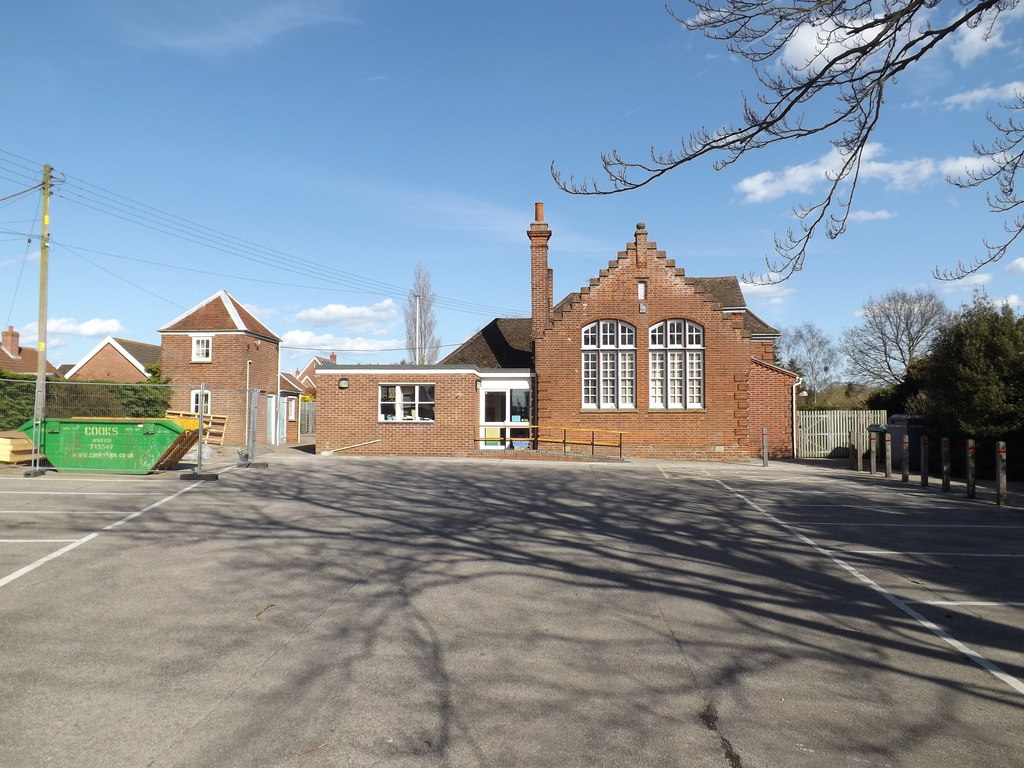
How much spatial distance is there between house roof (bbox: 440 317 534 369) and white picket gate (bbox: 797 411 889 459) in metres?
11.5

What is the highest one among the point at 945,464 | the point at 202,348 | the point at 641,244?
the point at 641,244

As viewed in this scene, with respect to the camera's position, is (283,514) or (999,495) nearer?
(283,514)

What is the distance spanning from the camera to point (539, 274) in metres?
28.8

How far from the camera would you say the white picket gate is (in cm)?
3019

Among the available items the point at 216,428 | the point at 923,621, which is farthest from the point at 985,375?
the point at 216,428

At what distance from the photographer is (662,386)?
27516 millimetres

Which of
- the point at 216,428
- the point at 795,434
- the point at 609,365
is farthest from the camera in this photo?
the point at 795,434

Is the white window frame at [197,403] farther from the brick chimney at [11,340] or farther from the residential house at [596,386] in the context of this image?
the brick chimney at [11,340]

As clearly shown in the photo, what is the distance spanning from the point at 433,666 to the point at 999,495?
14002 mm

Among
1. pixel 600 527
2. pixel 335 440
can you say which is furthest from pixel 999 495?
pixel 335 440

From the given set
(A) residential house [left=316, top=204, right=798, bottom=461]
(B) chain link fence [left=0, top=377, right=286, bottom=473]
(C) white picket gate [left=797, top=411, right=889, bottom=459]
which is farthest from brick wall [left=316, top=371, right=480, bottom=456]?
(C) white picket gate [left=797, top=411, right=889, bottom=459]

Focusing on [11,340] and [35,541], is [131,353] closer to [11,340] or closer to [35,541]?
[11,340]

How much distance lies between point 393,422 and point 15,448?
11.7 m

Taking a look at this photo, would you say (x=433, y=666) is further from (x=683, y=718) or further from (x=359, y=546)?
(x=359, y=546)
